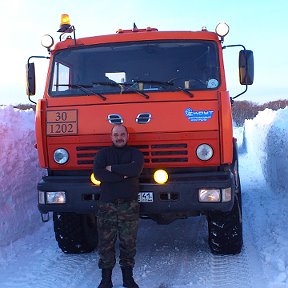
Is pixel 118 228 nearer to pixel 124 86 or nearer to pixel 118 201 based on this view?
pixel 118 201

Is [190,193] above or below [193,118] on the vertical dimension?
below

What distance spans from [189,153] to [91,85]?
1.40 m

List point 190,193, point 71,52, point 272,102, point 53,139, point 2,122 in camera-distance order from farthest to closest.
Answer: point 272,102, point 2,122, point 71,52, point 53,139, point 190,193

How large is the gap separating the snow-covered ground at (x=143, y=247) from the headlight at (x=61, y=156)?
1267 mm

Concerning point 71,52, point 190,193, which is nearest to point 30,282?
point 190,193

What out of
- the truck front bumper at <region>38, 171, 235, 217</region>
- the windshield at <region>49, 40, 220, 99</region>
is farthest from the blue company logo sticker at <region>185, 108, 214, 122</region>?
the truck front bumper at <region>38, 171, 235, 217</region>

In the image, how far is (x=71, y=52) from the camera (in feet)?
18.8

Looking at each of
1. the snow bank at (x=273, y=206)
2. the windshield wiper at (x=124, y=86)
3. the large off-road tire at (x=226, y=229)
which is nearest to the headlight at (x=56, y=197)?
the windshield wiper at (x=124, y=86)

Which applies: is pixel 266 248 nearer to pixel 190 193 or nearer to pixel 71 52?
pixel 190 193

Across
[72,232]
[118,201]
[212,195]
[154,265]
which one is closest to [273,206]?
[154,265]

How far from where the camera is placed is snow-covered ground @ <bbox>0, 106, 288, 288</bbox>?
499 centimetres

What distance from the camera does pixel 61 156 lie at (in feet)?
17.3

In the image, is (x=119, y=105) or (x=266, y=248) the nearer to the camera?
(x=119, y=105)

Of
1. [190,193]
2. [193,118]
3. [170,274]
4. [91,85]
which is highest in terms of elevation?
[91,85]
